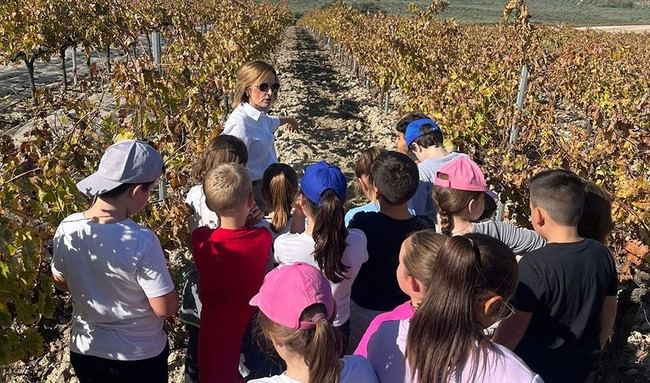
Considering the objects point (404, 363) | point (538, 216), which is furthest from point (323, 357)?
point (538, 216)

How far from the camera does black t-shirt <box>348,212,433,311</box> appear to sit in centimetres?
264

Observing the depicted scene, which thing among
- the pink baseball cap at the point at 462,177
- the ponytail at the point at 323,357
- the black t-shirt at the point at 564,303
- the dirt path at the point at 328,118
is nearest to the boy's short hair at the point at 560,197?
the black t-shirt at the point at 564,303

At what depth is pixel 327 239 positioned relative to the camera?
7.71ft

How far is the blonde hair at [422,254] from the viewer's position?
1.85 meters

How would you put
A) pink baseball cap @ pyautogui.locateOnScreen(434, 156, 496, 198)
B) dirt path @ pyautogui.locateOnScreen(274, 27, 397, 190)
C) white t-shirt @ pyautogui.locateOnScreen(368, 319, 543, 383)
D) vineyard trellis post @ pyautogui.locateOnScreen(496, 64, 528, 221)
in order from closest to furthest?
white t-shirt @ pyautogui.locateOnScreen(368, 319, 543, 383), pink baseball cap @ pyautogui.locateOnScreen(434, 156, 496, 198), vineyard trellis post @ pyautogui.locateOnScreen(496, 64, 528, 221), dirt path @ pyautogui.locateOnScreen(274, 27, 397, 190)

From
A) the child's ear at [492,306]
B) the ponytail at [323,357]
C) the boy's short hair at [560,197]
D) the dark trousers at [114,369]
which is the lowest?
the dark trousers at [114,369]

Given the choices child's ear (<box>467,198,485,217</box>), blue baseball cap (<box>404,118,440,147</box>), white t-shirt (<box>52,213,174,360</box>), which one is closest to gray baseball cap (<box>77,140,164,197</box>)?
white t-shirt (<box>52,213,174,360</box>)

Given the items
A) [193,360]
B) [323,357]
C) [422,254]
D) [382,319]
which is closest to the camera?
[323,357]

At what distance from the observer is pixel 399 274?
6.46 ft

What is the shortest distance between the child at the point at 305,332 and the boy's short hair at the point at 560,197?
3.35 feet

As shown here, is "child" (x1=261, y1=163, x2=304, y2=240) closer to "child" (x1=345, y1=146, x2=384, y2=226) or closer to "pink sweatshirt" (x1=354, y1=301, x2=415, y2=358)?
"child" (x1=345, y1=146, x2=384, y2=226)

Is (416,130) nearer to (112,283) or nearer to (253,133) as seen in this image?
(253,133)

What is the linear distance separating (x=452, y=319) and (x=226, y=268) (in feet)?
3.79

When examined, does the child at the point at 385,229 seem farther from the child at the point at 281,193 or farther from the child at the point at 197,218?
the child at the point at 197,218
